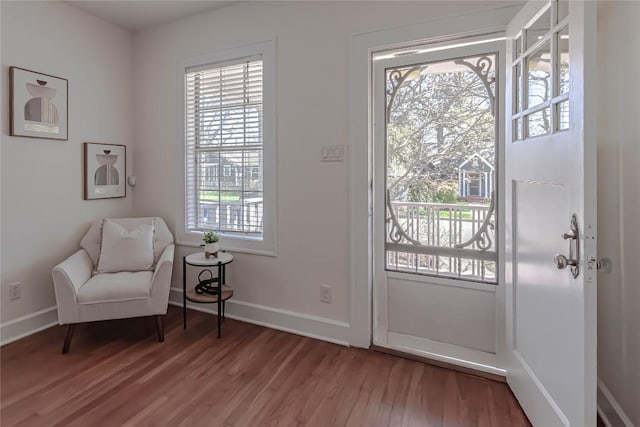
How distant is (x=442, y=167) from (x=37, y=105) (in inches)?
118

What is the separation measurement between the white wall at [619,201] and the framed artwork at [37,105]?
357 cm

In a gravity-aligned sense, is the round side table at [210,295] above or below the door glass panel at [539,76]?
below

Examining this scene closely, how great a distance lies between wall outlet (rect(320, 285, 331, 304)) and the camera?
2.48 metres

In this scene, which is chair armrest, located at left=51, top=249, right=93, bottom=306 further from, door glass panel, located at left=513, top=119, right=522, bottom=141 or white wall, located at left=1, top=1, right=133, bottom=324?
door glass panel, located at left=513, top=119, right=522, bottom=141

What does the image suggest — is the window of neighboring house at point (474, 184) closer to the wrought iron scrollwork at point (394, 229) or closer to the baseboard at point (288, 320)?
the wrought iron scrollwork at point (394, 229)

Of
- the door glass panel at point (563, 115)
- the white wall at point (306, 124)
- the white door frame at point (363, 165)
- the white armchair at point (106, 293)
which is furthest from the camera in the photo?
the white wall at point (306, 124)

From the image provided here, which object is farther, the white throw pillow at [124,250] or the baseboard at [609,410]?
the white throw pillow at [124,250]

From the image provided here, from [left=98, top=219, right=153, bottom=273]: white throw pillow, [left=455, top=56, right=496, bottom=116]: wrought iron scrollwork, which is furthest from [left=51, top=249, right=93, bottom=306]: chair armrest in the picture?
[left=455, top=56, right=496, bottom=116]: wrought iron scrollwork

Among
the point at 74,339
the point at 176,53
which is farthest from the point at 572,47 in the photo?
the point at 74,339

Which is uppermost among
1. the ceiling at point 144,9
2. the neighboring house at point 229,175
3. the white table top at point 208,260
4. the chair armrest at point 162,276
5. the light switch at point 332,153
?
the ceiling at point 144,9

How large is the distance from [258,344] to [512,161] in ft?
6.49

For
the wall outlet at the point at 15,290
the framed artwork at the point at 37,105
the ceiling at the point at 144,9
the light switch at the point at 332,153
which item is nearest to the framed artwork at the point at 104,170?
the framed artwork at the point at 37,105

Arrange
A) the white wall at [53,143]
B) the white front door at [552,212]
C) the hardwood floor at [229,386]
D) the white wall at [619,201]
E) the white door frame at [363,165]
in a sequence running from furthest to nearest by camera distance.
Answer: the white wall at [53,143], the white door frame at [363,165], the hardwood floor at [229,386], the white wall at [619,201], the white front door at [552,212]

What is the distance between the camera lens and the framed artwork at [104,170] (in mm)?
2929
